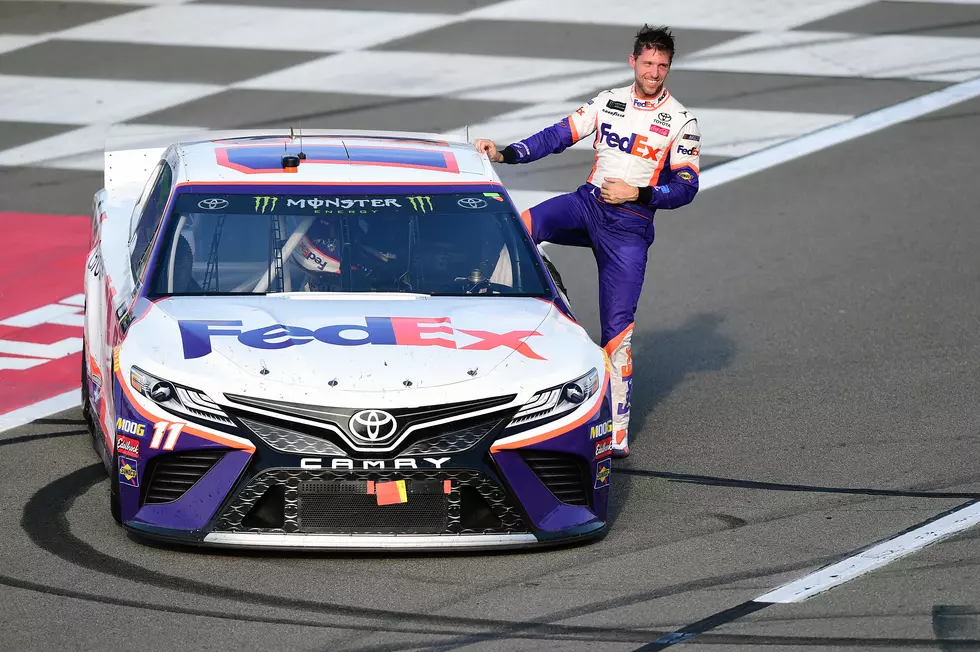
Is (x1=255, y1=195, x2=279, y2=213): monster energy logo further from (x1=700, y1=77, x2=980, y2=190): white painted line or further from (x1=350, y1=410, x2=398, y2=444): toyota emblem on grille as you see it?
(x1=700, y1=77, x2=980, y2=190): white painted line

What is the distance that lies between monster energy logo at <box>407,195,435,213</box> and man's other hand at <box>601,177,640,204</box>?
3.30ft

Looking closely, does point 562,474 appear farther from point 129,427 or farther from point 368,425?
point 129,427

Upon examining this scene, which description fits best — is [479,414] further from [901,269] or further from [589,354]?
[901,269]

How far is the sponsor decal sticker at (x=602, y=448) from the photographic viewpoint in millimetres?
6543

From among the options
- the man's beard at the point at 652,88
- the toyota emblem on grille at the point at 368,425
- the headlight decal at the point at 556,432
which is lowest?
the headlight decal at the point at 556,432

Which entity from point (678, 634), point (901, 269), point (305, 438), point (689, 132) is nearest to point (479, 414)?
point (305, 438)

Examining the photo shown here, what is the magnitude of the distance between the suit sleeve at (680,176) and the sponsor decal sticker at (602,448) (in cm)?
181

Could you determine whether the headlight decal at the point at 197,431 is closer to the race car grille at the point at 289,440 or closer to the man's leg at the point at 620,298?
the race car grille at the point at 289,440

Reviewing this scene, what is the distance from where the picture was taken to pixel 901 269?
11555mm

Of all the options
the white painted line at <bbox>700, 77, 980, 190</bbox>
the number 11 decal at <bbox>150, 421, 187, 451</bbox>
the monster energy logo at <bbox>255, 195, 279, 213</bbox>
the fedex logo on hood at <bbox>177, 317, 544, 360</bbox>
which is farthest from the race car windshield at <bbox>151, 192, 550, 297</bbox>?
the white painted line at <bbox>700, 77, 980, 190</bbox>

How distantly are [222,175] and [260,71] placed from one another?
33.9ft

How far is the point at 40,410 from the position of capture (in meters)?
8.54

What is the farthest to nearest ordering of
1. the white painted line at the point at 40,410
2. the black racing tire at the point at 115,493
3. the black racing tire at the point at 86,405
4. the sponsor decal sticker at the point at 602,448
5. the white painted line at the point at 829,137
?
the white painted line at the point at 829,137
the white painted line at the point at 40,410
the black racing tire at the point at 86,405
the sponsor decal sticker at the point at 602,448
the black racing tire at the point at 115,493

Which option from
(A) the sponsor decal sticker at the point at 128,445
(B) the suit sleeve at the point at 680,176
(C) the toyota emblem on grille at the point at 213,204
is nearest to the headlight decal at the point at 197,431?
(A) the sponsor decal sticker at the point at 128,445
